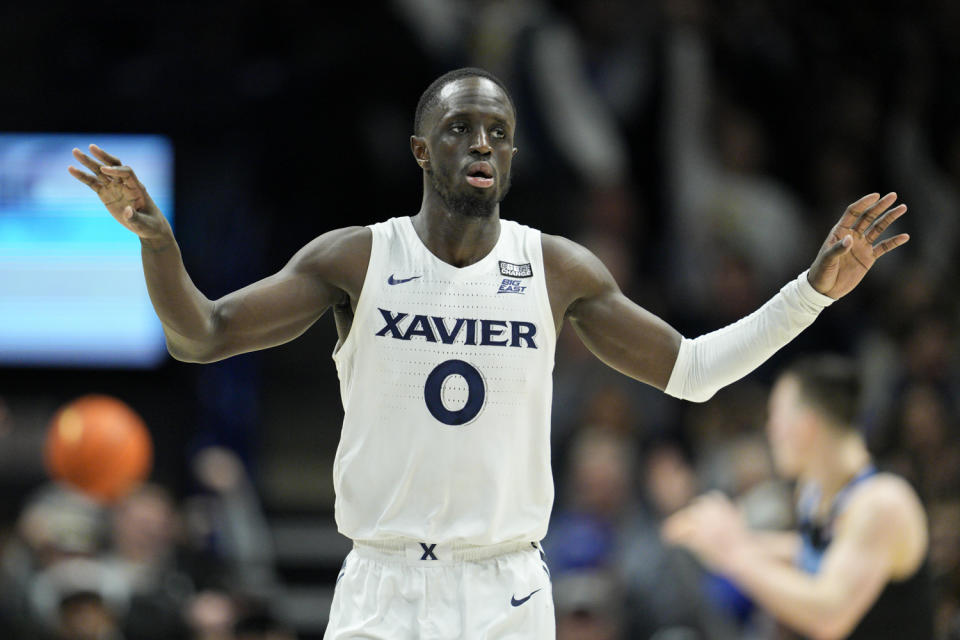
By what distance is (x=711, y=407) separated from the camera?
9102 mm

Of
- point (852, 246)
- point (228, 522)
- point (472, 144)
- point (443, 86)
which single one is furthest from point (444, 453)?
point (228, 522)

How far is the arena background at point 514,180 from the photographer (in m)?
9.57

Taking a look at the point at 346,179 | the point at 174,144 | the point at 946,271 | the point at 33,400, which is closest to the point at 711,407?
the point at 946,271

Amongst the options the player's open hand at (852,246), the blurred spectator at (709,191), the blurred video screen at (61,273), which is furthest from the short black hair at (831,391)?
the blurred video screen at (61,273)

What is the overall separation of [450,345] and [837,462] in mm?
2569

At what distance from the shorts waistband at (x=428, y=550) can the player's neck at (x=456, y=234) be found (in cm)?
86

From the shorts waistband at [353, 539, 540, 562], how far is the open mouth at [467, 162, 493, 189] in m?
1.07

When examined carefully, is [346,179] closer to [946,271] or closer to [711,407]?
[711,407]

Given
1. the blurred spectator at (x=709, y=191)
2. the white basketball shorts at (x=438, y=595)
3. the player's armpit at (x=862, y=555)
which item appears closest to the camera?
the white basketball shorts at (x=438, y=595)

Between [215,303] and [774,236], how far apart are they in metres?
6.63

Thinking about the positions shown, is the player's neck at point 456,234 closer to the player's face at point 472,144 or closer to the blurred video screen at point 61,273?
the player's face at point 472,144

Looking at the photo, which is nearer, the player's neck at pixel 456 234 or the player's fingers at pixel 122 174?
the player's fingers at pixel 122 174

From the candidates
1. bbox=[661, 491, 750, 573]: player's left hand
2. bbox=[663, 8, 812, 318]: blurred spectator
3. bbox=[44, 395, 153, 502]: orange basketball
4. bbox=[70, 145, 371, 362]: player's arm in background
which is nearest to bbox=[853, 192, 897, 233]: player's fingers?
bbox=[70, 145, 371, 362]: player's arm in background

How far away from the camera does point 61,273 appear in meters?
10.4
